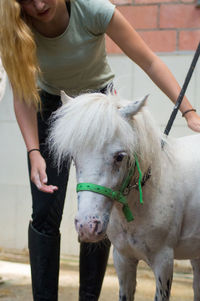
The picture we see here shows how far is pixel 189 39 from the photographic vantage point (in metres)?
3.44

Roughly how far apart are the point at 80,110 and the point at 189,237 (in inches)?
25.9

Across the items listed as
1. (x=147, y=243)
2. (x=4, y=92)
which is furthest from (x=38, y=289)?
(x=4, y=92)

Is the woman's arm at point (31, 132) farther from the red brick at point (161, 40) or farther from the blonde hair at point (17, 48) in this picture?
the red brick at point (161, 40)

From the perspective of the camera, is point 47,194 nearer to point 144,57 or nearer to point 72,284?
point 144,57

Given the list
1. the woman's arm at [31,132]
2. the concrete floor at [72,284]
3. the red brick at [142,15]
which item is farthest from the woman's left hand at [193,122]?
the red brick at [142,15]

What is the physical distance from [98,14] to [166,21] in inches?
70.8

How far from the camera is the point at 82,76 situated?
6.48ft

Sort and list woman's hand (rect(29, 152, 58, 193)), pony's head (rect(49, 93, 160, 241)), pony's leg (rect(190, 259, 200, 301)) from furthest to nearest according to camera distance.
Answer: pony's leg (rect(190, 259, 200, 301))
woman's hand (rect(29, 152, 58, 193))
pony's head (rect(49, 93, 160, 241))

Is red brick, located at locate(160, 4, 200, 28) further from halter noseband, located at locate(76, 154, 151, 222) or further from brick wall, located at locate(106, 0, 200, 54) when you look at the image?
halter noseband, located at locate(76, 154, 151, 222)

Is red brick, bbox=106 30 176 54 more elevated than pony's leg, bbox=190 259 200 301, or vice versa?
red brick, bbox=106 30 176 54

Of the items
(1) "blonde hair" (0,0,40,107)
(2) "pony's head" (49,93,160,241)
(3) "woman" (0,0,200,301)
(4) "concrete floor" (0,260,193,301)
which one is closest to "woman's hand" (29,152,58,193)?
(3) "woman" (0,0,200,301)

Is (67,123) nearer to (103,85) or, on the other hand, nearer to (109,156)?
(109,156)

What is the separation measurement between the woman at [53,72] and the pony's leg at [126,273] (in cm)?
22

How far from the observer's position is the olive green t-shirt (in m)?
1.82
